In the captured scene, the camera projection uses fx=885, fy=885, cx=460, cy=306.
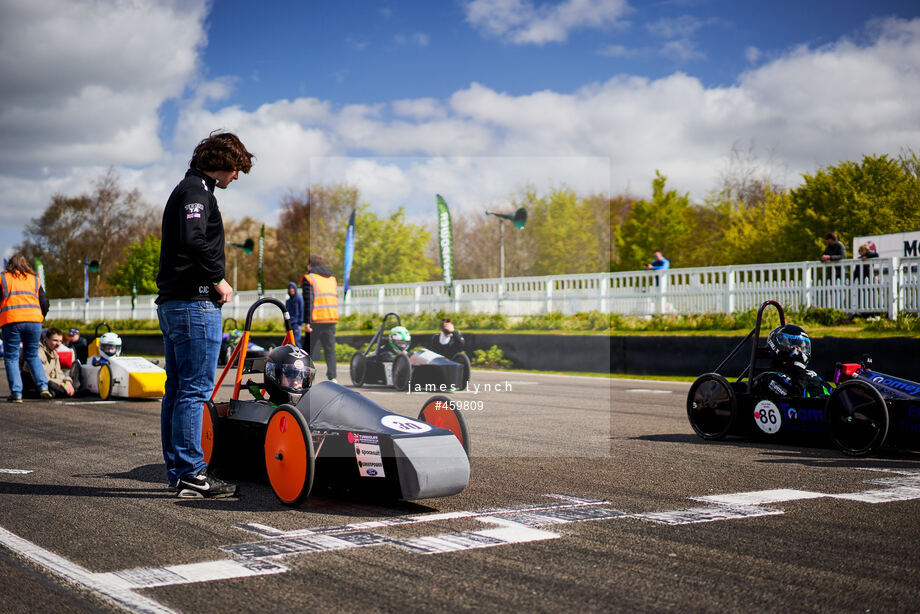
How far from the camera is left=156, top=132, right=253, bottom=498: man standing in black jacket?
215 inches

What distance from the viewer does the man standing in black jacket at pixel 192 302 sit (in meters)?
5.46

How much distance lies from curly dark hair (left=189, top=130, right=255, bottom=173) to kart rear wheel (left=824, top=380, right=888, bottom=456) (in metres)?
5.21

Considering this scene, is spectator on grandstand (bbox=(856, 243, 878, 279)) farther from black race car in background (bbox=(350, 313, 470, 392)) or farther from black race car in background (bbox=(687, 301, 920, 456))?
black race car in background (bbox=(687, 301, 920, 456))

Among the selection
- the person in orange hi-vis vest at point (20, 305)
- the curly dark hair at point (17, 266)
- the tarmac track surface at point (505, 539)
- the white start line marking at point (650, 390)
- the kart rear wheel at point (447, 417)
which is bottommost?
the tarmac track surface at point (505, 539)

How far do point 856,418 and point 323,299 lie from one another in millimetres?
8633

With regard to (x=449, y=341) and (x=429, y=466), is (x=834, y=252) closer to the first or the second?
(x=449, y=341)

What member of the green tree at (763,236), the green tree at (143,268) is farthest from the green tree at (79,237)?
the green tree at (763,236)

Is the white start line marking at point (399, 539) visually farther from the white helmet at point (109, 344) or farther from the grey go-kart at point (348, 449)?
the white helmet at point (109, 344)

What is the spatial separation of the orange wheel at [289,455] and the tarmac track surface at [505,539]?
0.45 ft

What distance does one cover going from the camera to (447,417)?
6078mm

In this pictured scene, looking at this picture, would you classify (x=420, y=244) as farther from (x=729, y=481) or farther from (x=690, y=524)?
(x=690, y=524)

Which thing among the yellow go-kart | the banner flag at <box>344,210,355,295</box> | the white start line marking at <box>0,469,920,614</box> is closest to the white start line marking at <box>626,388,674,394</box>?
the banner flag at <box>344,210,355,295</box>

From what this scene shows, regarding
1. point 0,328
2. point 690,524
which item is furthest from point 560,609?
point 0,328

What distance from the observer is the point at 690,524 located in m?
4.77
